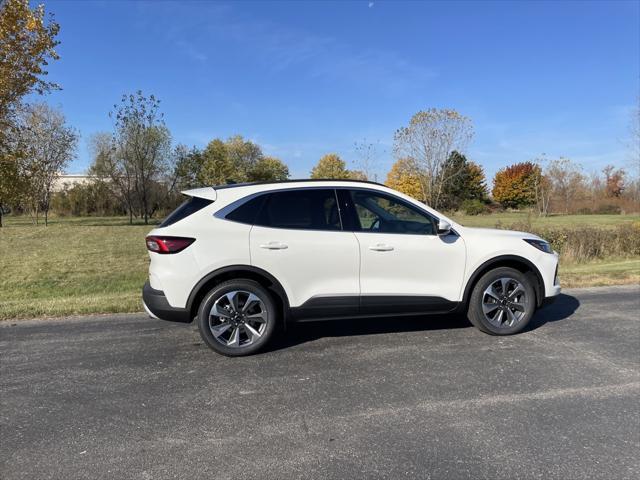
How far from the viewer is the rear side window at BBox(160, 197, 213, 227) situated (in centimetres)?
473

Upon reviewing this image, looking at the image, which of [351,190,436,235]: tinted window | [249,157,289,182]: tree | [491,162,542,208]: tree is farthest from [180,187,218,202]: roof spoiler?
[491,162,542,208]: tree

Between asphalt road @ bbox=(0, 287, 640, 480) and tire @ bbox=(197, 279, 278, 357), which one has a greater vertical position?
tire @ bbox=(197, 279, 278, 357)

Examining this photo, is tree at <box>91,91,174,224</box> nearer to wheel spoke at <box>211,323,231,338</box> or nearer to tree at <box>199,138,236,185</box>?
tree at <box>199,138,236,185</box>

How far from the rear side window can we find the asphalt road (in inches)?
55.0

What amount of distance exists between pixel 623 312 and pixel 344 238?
4.39 meters

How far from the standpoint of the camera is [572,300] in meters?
7.26

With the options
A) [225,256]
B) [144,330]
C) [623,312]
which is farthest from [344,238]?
[623,312]

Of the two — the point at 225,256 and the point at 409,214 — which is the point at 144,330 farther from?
the point at 409,214

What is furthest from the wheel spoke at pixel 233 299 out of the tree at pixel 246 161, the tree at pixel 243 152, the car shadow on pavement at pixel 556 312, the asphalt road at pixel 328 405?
the tree at pixel 243 152

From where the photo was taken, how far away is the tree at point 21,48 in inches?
520

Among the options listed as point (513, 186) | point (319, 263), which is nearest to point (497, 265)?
point (319, 263)

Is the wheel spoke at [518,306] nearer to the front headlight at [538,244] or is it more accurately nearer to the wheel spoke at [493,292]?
the wheel spoke at [493,292]

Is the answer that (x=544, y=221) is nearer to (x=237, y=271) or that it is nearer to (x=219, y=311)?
(x=237, y=271)

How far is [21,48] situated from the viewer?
14211 millimetres
